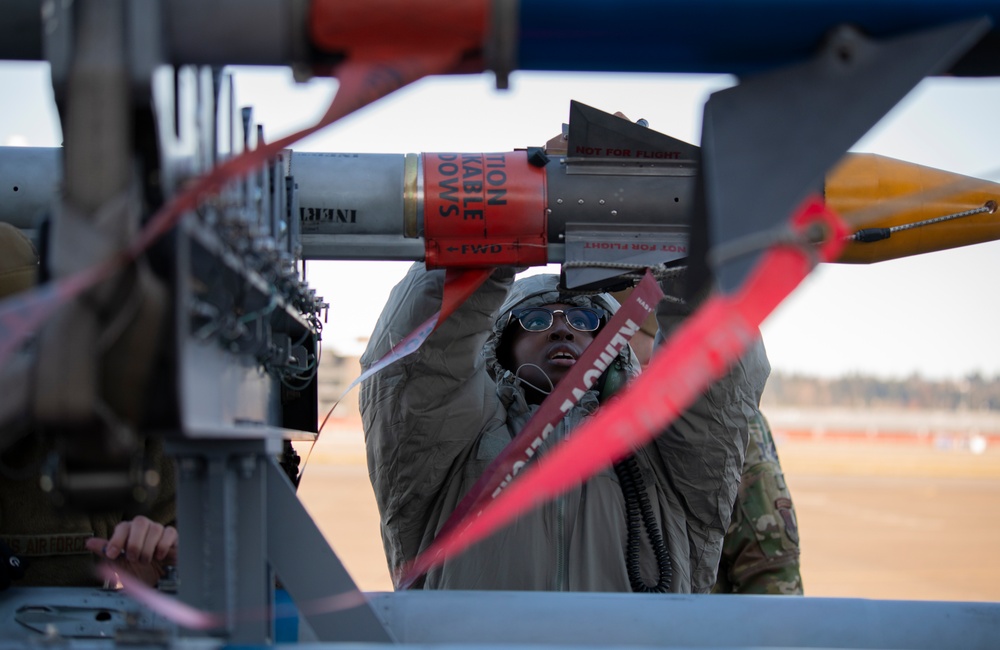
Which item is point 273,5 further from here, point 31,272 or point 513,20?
point 31,272

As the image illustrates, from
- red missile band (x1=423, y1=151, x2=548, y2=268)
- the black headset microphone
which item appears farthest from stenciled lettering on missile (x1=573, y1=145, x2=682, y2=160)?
the black headset microphone

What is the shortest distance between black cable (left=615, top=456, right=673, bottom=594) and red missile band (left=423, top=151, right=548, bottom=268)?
87cm

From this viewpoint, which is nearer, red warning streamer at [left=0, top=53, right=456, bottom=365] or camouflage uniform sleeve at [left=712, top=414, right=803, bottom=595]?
red warning streamer at [left=0, top=53, right=456, bottom=365]

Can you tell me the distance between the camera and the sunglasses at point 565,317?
362cm

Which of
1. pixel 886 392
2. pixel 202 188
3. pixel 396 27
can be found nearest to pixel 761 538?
pixel 396 27

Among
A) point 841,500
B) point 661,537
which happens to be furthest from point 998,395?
point 661,537

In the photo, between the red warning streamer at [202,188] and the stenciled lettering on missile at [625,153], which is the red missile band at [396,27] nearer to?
the red warning streamer at [202,188]

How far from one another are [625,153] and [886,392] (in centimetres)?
6663

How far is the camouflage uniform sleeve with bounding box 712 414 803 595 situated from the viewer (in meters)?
4.30

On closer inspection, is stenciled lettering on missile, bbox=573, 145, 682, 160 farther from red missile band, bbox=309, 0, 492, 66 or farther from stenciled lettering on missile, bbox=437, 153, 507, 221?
red missile band, bbox=309, 0, 492, 66

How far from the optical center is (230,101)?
180 cm

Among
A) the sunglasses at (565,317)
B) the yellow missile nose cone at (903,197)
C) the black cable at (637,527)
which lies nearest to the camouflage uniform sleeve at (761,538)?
the black cable at (637,527)

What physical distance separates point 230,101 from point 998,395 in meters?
68.1

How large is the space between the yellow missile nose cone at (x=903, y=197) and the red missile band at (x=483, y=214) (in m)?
0.97
